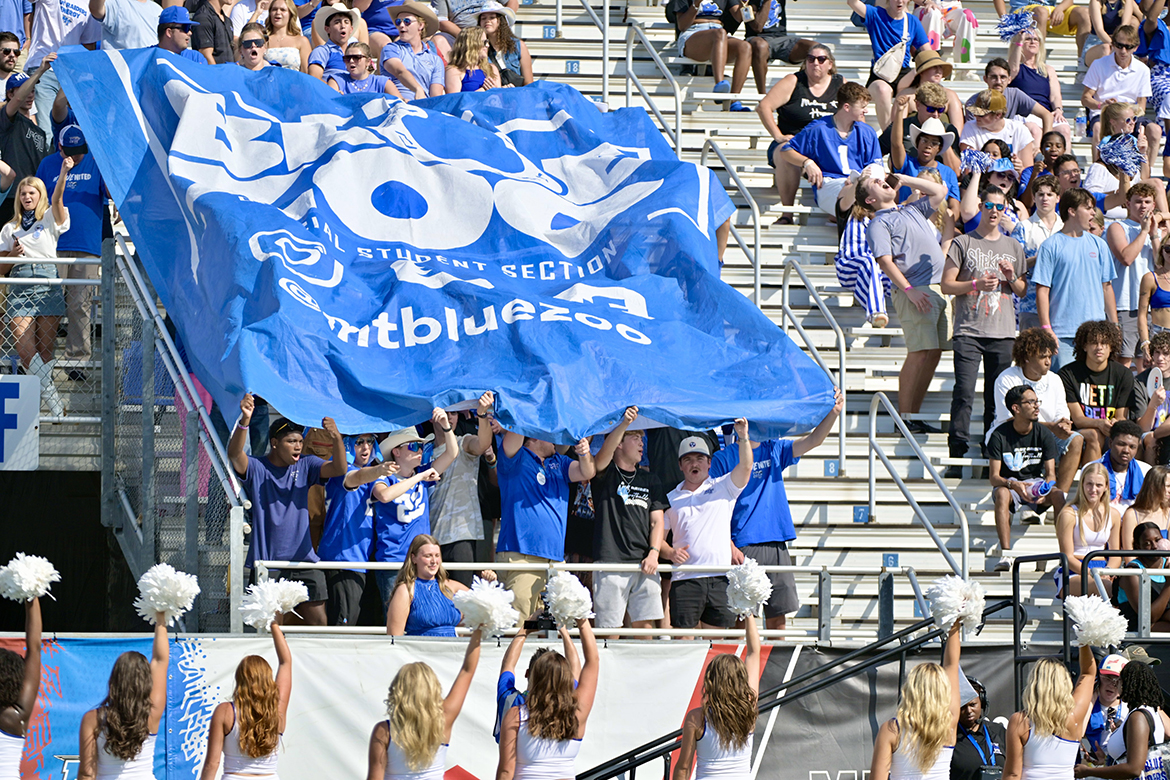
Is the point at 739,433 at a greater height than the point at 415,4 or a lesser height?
lesser

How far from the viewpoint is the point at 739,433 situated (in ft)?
33.3

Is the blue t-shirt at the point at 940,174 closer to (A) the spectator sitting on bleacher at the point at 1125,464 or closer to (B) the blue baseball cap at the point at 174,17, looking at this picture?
(A) the spectator sitting on bleacher at the point at 1125,464

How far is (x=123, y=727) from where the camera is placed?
23.7 ft

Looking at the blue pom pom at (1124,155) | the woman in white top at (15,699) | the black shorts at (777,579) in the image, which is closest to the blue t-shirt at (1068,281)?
the blue pom pom at (1124,155)

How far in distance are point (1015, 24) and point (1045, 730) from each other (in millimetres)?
9783

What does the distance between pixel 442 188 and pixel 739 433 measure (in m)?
2.86

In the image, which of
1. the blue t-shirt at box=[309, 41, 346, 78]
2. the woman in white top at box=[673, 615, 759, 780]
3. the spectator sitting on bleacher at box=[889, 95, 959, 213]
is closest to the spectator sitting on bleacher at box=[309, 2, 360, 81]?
the blue t-shirt at box=[309, 41, 346, 78]

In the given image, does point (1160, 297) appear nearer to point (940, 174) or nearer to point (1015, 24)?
point (940, 174)

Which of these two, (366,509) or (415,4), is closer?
(366,509)

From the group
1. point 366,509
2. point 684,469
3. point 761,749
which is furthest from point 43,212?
point 761,749

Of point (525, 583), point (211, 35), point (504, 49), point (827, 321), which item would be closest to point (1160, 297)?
point (827, 321)

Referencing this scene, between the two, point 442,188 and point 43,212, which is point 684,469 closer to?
point 442,188

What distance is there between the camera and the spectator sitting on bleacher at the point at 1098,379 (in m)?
12.2

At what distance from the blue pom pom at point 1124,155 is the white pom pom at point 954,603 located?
7.32 meters
